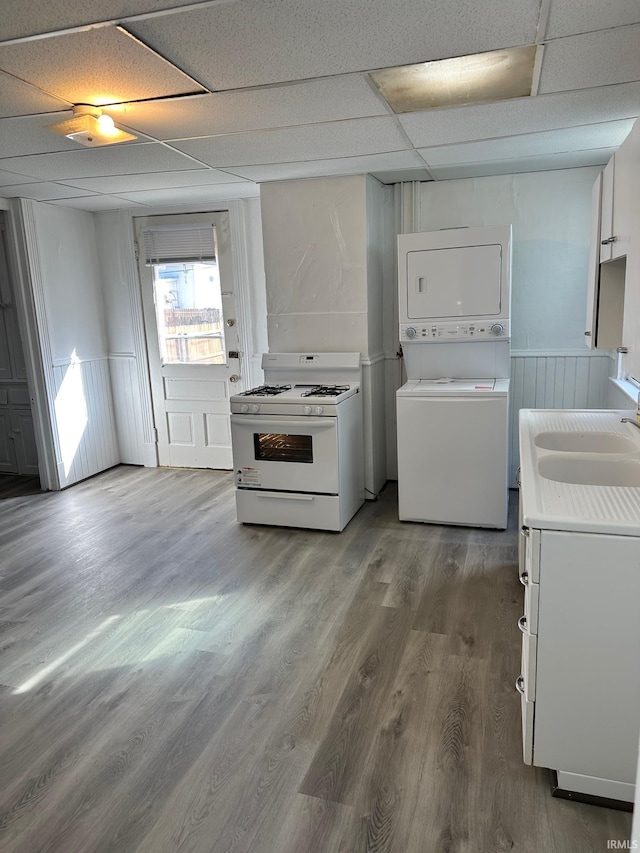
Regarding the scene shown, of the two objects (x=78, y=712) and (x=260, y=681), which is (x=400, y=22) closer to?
(x=260, y=681)

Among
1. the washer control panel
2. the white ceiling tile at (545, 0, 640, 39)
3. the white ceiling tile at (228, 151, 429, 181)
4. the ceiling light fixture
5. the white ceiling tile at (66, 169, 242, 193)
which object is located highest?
the white ceiling tile at (66, 169, 242, 193)

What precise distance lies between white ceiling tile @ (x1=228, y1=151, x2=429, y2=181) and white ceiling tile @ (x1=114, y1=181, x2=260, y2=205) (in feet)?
1.10

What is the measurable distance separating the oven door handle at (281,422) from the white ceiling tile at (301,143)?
1469mm

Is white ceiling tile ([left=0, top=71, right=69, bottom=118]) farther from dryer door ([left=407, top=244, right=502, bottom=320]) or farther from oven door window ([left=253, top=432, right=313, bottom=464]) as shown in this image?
dryer door ([left=407, top=244, right=502, bottom=320])

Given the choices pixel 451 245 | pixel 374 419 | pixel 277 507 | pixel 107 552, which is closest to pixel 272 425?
pixel 277 507

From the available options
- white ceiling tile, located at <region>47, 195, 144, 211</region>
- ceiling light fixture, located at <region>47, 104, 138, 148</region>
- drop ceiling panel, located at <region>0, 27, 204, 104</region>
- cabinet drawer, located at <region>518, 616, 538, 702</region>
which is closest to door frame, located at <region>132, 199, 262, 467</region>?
white ceiling tile, located at <region>47, 195, 144, 211</region>

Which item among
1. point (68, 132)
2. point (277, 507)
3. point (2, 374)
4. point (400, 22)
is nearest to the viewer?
point (400, 22)

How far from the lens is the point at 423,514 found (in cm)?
368

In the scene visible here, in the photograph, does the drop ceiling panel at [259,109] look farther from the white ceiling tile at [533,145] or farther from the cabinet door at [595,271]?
the cabinet door at [595,271]

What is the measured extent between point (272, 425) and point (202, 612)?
125 centimetres

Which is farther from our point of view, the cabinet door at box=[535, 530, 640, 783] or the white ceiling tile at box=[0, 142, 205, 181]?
the white ceiling tile at box=[0, 142, 205, 181]

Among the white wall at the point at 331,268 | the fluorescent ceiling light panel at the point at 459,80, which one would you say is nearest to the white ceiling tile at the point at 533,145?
the white wall at the point at 331,268

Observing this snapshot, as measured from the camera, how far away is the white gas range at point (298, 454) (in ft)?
11.6

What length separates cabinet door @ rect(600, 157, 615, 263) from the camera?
2285mm
